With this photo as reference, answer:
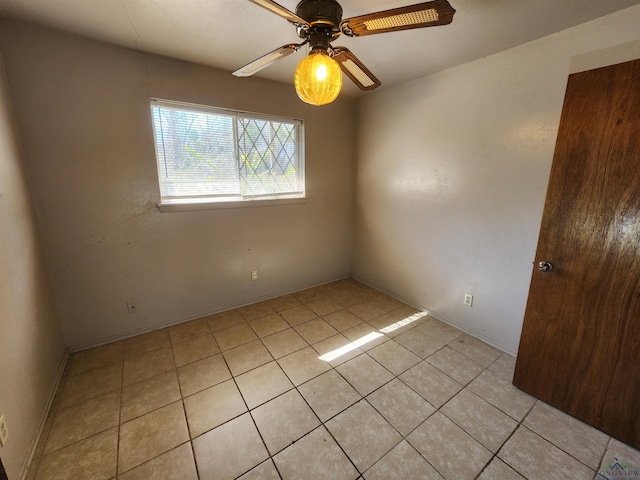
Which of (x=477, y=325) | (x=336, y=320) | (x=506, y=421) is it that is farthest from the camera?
(x=336, y=320)

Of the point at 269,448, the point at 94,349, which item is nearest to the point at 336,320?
the point at 269,448

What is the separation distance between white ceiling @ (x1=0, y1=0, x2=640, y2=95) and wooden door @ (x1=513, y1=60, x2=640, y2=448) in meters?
0.49

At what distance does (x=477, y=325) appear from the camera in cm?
232

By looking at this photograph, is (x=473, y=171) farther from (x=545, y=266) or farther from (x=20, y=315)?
(x=20, y=315)

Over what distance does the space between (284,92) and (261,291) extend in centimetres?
213

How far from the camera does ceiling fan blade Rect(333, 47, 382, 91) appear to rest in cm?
128

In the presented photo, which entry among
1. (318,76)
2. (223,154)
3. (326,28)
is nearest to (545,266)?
(318,76)

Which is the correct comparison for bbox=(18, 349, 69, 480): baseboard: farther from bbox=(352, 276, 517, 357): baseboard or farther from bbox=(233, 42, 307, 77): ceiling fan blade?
bbox=(352, 276, 517, 357): baseboard

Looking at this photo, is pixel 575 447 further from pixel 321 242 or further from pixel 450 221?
pixel 321 242

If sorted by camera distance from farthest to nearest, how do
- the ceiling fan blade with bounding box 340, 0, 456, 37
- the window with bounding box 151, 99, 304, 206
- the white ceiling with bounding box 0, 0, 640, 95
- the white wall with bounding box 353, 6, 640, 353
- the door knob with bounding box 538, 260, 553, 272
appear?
1. the window with bounding box 151, 99, 304, 206
2. the white wall with bounding box 353, 6, 640, 353
3. the door knob with bounding box 538, 260, 553, 272
4. the white ceiling with bounding box 0, 0, 640, 95
5. the ceiling fan blade with bounding box 340, 0, 456, 37

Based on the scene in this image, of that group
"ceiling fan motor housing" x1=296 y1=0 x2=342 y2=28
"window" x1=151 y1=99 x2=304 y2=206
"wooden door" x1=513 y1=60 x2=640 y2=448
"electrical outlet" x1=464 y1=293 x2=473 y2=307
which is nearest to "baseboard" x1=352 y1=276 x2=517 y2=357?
"electrical outlet" x1=464 y1=293 x2=473 y2=307

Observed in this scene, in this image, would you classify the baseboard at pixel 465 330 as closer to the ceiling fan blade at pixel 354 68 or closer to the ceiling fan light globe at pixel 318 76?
the ceiling fan blade at pixel 354 68

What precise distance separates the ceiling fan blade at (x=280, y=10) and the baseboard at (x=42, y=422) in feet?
7.41

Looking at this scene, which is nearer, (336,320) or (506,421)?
(506,421)
